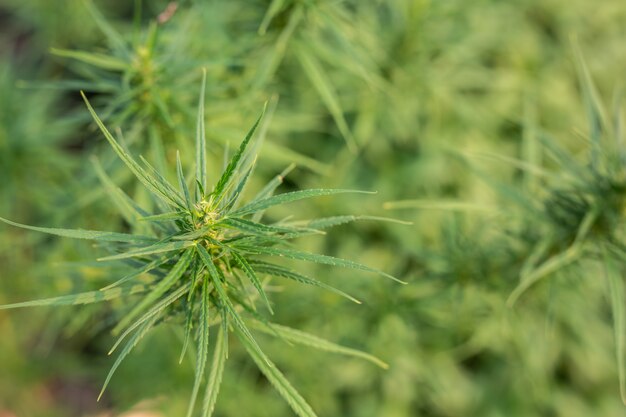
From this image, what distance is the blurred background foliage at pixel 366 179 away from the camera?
1.39 metres

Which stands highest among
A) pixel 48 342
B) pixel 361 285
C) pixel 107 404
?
pixel 361 285

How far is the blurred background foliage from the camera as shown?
1.39 m

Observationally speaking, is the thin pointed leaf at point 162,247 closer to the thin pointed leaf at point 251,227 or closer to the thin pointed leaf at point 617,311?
the thin pointed leaf at point 251,227

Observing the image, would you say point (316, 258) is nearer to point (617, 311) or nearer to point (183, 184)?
point (183, 184)

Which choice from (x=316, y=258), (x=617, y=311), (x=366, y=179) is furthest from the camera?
(x=366, y=179)

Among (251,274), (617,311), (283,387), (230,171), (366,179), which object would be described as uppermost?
(230,171)

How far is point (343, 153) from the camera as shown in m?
2.10

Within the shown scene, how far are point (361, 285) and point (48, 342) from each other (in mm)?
1291

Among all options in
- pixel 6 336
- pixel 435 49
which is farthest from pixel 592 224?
pixel 6 336

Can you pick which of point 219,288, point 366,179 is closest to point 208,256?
point 219,288

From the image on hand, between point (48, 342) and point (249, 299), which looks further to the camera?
point (48, 342)

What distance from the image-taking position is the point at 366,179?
224 cm

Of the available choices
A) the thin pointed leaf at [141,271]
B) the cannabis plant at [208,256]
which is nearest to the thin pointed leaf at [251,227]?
the cannabis plant at [208,256]

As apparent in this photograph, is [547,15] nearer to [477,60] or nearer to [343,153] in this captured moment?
[477,60]
